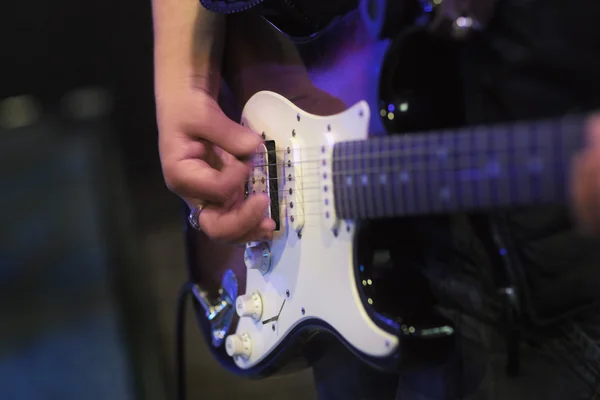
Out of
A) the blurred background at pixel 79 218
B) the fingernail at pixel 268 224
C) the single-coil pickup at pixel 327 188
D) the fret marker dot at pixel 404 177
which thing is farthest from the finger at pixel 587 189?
the blurred background at pixel 79 218

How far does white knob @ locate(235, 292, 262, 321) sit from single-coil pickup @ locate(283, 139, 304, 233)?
0.13 metres

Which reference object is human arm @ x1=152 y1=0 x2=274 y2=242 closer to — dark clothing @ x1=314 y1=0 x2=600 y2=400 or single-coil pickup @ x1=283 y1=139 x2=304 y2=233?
single-coil pickup @ x1=283 y1=139 x2=304 y2=233

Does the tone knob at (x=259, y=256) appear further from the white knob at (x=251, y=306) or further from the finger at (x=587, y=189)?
the finger at (x=587, y=189)

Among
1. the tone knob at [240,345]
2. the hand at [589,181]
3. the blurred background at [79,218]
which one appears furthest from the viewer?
the blurred background at [79,218]

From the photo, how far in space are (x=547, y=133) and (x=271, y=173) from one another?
345mm

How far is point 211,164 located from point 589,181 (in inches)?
18.3

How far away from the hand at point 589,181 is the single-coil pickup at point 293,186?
0.98 ft

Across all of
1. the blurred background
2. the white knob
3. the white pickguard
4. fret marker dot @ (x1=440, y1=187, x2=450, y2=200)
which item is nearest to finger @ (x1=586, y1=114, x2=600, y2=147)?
fret marker dot @ (x1=440, y1=187, x2=450, y2=200)

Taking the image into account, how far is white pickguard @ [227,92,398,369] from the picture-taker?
0.51 metres

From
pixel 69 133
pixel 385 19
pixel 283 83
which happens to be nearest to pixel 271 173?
pixel 283 83

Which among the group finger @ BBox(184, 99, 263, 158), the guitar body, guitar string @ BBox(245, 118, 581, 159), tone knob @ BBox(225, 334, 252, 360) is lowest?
tone knob @ BBox(225, 334, 252, 360)

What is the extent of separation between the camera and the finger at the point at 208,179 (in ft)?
1.98

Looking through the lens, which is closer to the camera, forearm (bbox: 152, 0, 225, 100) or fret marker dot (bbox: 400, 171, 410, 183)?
fret marker dot (bbox: 400, 171, 410, 183)

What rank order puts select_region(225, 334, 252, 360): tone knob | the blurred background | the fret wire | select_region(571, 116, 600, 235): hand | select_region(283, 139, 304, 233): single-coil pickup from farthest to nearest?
the blurred background, select_region(225, 334, 252, 360): tone knob, select_region(283, 139, 304, 233): single-coil pickup, the fret wire, select_region(571, 116, 600, 235): hand
